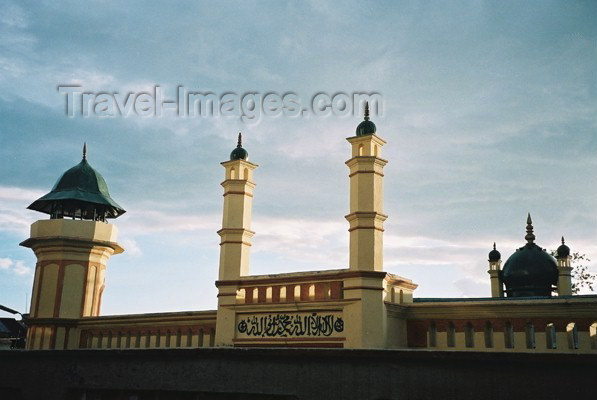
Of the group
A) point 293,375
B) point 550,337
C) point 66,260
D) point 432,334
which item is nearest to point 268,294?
point 432,334

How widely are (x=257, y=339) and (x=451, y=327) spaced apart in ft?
17.4

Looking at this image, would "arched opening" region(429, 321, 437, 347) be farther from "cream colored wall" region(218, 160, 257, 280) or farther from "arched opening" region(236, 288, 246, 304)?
"cream colored wall" region(218, 160, 257, 280)

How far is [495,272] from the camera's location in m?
30.0

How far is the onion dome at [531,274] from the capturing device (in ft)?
80.5

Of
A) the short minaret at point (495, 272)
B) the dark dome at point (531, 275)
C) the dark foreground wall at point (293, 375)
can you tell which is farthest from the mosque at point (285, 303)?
the short minaret at point (495, 272)

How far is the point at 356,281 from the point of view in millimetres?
14688

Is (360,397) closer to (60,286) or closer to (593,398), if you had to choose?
(593,398)

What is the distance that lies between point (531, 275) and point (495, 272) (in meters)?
5.41

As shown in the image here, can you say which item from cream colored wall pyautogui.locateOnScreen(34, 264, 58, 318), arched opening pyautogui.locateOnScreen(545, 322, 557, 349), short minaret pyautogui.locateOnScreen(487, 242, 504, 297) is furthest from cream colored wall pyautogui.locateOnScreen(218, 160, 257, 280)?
short minaret pyautogui.locateOnScreen(487, 242, 504, 297)

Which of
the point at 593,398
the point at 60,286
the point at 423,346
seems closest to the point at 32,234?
the point at 60,286

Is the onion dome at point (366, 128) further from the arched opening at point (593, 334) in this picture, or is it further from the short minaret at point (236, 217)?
the arched opening at point (593, 334)

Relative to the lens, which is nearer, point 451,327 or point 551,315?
point 551,315

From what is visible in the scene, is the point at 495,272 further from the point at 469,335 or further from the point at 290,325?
the point at 290,325

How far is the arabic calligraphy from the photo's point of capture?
49.1 ft
